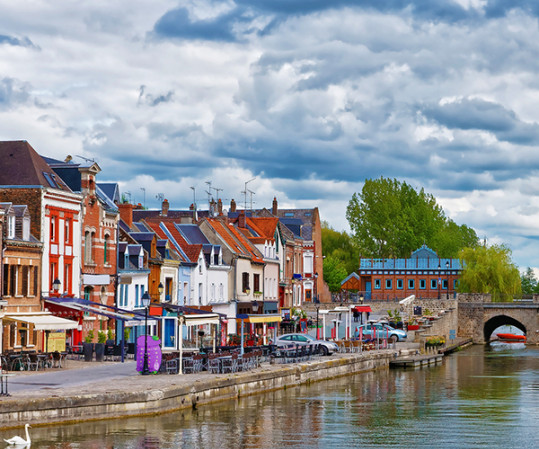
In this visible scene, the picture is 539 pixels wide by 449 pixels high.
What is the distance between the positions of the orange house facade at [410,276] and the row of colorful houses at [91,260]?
4148 centimetres

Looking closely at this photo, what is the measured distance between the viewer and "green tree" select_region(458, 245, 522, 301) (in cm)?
11806

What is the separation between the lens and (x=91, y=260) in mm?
57281

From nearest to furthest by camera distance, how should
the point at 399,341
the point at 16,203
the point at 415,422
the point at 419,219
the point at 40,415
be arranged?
the point at 40,415 → the point at 415,422 → the point at 16,203 → the point at 399,341 → the point at 419,219

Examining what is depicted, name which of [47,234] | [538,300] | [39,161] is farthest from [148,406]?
[538,300]

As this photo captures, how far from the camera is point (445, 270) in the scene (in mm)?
126062

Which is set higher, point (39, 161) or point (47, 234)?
point (39, 161)

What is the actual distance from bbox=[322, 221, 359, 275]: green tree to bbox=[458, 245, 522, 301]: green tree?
2584 centimetres

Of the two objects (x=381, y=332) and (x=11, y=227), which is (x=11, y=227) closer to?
(x=11, y=227)

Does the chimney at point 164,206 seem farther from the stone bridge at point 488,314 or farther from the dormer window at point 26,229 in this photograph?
the dormer window at point 26,229

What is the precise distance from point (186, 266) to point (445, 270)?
61.9 meters

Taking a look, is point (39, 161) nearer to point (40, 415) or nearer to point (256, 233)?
point (40, 415)

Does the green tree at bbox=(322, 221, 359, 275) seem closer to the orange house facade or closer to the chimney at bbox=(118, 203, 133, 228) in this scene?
the orange house facade

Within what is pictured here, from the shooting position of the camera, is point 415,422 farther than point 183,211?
No

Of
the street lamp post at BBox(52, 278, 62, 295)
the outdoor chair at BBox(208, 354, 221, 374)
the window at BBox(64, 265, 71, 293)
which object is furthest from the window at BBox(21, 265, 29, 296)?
the outdoor chair at BBox(208, 354, 221, 374)
